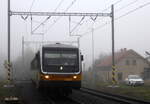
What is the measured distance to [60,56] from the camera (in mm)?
22094

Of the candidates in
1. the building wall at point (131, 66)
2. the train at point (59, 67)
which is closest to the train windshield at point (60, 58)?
the train at point (59, 67)

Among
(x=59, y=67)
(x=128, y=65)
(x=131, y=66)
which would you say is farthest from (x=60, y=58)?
(x=131, y=66)

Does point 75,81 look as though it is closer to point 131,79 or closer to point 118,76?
point 131,79

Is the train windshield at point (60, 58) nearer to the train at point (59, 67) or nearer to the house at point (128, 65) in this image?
the train at point (59, 67)

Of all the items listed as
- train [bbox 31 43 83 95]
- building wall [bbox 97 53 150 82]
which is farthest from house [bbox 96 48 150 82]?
train [bbox 31 43 83 95]

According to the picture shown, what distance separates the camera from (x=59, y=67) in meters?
21.6

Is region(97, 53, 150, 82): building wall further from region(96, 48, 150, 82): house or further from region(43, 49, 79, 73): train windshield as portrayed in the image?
region(43, 49, 79, 73): train windshield

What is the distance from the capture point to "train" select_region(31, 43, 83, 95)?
21.2 meters

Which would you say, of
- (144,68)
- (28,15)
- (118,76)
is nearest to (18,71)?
(118,76)

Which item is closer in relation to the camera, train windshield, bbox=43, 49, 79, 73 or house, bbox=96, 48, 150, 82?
train windshield, bbox=43, 49, 79, 73

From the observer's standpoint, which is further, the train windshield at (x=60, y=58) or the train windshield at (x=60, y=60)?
the train windshield at (x=60, y=58)

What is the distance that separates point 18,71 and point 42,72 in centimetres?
6131

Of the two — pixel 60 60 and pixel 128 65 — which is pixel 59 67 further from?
pixel 128 65

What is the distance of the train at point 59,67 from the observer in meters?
21.2
